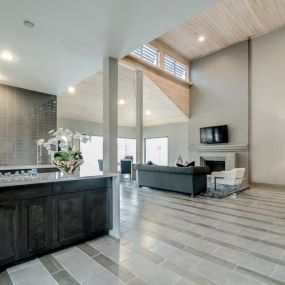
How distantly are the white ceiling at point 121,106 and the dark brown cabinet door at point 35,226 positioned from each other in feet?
17.2

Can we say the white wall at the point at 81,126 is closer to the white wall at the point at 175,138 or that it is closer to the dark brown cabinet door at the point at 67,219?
the white wall at the point at 175,138

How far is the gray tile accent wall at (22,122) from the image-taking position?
452cm

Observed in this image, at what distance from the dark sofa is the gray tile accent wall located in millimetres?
2930

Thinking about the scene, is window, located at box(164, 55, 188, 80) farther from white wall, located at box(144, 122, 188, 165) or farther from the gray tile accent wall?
the gray tile accent wall

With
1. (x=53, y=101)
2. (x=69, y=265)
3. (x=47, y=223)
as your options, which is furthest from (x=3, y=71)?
(x=69, y=265)

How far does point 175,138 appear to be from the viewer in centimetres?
1058

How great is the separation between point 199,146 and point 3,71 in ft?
23.7

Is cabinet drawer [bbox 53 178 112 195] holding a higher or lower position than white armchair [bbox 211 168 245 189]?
higher

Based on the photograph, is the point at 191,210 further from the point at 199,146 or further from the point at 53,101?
the point at 199,146

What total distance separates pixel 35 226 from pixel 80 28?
2.31 metres

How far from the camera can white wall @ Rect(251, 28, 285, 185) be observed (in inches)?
267

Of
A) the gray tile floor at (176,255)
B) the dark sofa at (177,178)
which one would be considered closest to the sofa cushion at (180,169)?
the dark sofa at (177,178)

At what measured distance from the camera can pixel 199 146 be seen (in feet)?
28.8

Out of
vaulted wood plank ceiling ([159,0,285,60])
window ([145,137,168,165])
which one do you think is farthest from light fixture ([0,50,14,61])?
window ([145,137,168,165])
